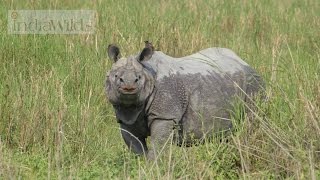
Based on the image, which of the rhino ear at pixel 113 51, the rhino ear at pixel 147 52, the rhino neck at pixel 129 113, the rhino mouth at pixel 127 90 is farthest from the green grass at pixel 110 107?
the rhino ear at pixel 147 52

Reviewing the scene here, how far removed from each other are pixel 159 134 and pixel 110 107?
5.36ft

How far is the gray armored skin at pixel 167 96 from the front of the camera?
494 centimetres

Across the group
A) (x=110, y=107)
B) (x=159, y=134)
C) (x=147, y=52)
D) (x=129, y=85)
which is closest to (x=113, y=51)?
(x=147, y=52)

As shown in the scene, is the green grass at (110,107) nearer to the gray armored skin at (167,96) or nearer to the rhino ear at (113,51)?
the gray armored skin at (167,96)

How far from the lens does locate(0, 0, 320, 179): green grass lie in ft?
15.0

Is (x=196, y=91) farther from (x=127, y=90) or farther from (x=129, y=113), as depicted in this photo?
(x=127, y=90)

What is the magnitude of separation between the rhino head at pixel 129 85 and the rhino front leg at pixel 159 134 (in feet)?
0.48

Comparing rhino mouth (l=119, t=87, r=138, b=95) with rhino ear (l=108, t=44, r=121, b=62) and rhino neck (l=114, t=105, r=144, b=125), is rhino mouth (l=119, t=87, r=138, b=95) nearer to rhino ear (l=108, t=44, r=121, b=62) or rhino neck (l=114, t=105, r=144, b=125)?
rhino neck (l=114, t=105, r=144, b=125)

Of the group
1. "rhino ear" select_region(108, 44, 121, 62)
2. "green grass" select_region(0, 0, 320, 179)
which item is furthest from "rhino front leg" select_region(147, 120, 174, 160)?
"rhino ear" select_region(108, 44, 121, 62)

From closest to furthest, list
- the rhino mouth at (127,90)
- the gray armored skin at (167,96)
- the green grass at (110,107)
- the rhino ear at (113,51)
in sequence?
the green grass at (110,107), the rhino mouth at (127,90), the gray armored skin at (167,96), the rhino ear at (113,51)

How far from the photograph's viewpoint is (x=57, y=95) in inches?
235

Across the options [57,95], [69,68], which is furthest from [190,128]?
[69,68]

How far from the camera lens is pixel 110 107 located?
6.59 metres

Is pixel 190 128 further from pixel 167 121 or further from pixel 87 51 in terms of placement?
pixel 87 51
